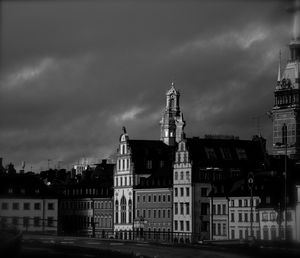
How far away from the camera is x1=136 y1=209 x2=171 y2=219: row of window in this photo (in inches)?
4365

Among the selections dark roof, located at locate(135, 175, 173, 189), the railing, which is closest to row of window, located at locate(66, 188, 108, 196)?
the railing

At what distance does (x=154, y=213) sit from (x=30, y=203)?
1357 centimetres

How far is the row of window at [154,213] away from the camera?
111m

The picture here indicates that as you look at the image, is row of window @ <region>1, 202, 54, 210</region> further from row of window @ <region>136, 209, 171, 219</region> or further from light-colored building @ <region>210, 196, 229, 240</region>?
light-colored building @ <region>210, 196, 229, 240</region>

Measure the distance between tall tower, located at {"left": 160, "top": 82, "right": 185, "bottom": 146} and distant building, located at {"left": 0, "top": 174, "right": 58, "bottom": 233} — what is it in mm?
25461

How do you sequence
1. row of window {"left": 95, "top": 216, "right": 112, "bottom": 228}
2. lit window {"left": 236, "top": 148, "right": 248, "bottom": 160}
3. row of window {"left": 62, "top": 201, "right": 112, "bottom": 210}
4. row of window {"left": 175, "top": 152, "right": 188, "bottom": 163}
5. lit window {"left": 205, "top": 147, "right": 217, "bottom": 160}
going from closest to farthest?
row of window {"left": 175, "top": 152, "right": 188, "bottom": 163}
lit window {"left": 205, "top": 147, "right": 217, "bottom": 160}
lit window {"left": 236, "top": 148, "right": 248, "bottom": 160}
row of window {"left": 95, "top": 216, "right": 112, "bottom": 228}
row of window {"left": 62, "top": 201, "right": 112, "bottom": 210}

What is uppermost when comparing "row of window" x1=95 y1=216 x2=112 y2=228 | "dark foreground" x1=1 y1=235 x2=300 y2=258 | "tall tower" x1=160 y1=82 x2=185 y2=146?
"tall tower" x1=160 y1=82 x2=185 y2=146

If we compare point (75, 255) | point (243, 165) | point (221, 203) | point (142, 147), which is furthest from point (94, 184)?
point (75, 255)

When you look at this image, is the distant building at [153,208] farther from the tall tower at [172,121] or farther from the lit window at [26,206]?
the tall tower at [172,121]

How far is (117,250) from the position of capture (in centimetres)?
7938

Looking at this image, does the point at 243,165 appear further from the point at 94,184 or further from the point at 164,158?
the point at 94,184

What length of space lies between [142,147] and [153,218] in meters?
10.2

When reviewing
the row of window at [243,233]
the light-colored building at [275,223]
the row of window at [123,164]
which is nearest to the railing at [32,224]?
the row of window at [123,164]

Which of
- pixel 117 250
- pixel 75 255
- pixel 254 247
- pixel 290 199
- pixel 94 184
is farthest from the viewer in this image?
pixel 94 184
